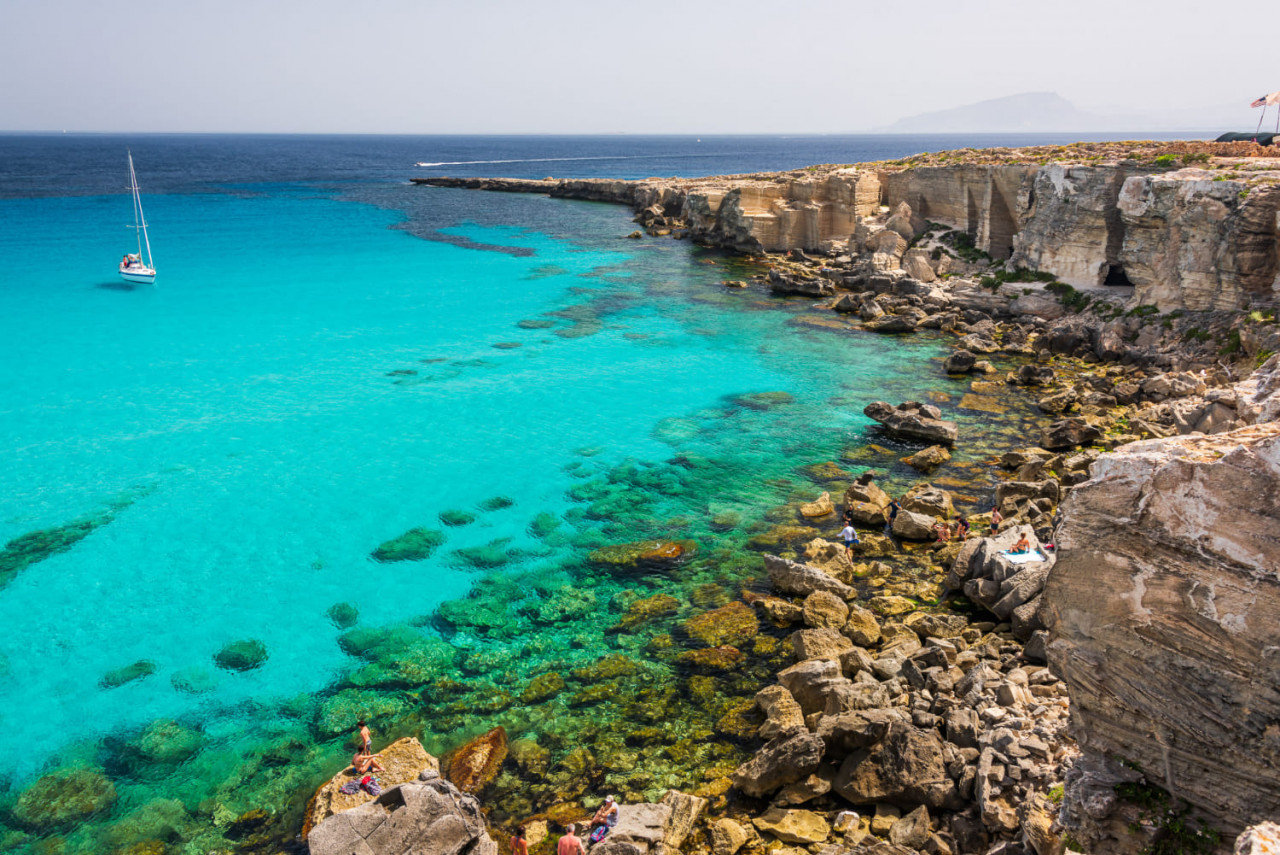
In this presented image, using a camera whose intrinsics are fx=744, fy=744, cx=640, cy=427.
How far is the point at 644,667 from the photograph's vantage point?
16703mm

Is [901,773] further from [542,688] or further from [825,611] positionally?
[542,688]

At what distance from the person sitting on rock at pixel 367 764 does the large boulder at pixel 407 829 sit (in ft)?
5.49

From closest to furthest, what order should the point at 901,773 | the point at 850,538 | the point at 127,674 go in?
the point at 901,773 < the point at 127,674 < the point at 850,538

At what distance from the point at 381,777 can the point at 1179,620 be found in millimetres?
12584

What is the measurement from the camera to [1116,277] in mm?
38719

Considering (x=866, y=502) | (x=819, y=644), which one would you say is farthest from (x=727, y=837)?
(x=866, y=502)

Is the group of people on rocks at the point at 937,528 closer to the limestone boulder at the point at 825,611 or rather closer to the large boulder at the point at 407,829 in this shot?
the limestone boulder at the point at 825,611

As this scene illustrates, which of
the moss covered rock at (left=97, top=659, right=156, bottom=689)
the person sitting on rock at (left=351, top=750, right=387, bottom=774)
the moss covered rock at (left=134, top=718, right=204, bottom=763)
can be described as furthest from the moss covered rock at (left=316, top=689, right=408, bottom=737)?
the moss covered rock at (left=97, top=659, right=156, bottom=689)

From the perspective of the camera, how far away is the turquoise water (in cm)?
1532

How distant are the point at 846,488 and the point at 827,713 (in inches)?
439

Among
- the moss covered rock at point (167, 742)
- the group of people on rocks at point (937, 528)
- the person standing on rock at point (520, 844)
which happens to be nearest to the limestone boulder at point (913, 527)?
the group of people on rocks at point (937, 528)

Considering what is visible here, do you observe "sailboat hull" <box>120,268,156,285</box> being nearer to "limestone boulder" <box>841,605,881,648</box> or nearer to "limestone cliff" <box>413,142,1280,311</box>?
"limestone cliff" <box>413,142,1280,311</box>

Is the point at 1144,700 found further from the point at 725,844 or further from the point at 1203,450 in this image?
the point at 725,844

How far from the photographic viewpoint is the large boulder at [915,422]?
1070 inches
